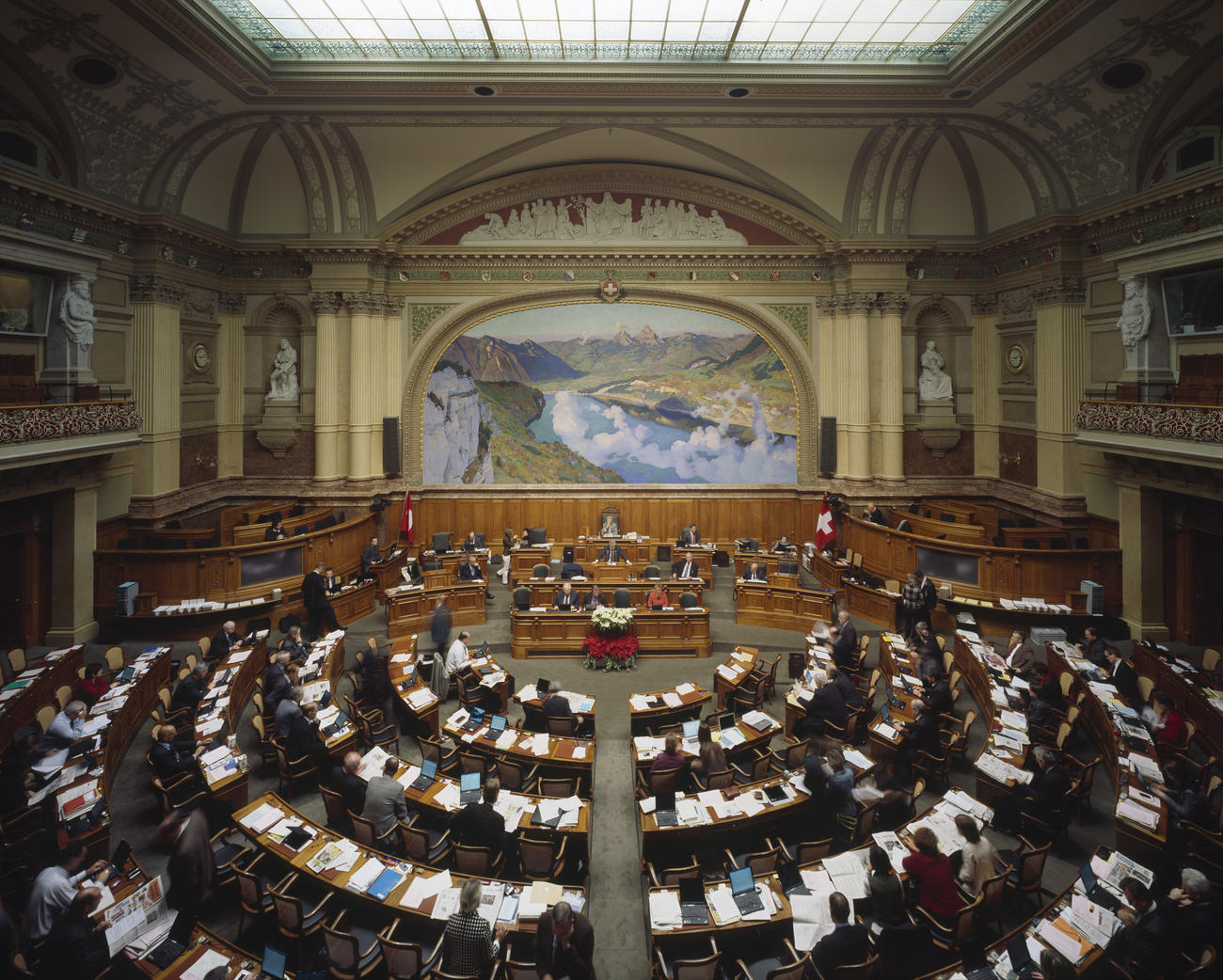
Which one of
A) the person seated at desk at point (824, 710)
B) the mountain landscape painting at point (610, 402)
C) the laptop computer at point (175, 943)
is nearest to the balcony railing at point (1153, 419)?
the person seated at desk at point (824, 710)

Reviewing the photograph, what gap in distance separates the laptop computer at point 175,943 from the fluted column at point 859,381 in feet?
56.5

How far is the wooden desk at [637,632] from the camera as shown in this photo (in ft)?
44.1

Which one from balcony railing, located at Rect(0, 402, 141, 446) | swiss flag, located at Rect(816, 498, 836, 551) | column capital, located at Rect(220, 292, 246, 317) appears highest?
column capital, located at Rect(220, 292, 246, 317)

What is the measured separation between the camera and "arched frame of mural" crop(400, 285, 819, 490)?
766 inches

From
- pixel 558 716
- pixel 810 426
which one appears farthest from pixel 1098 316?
pixel 558 716

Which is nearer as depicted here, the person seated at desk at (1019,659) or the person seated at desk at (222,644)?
the person seated at desk at (1019,659)

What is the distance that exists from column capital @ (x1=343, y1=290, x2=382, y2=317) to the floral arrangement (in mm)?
11178

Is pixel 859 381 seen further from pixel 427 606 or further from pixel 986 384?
pixel 427 606

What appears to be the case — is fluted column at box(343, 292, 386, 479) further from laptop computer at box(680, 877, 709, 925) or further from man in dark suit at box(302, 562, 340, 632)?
laptop computer at box(680, 877, 709, 925)

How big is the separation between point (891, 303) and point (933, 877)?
52.5 feet

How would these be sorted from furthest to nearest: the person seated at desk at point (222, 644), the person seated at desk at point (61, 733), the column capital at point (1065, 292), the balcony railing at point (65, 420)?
the column capital at point (1065, 292) → the person seated at desk at point (222, 644) → the balcony railing at point (65, 420) → the person seated at desk at point (61, 733)

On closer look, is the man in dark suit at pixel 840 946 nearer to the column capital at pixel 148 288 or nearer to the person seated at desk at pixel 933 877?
the person seated at desk at pixel 933 877

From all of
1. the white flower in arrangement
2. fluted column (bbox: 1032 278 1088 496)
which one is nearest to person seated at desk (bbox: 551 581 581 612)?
the white flower in arrangement

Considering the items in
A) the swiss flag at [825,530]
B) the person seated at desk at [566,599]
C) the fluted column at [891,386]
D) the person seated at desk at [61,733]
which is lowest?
the person seated at desk at [61,733]
